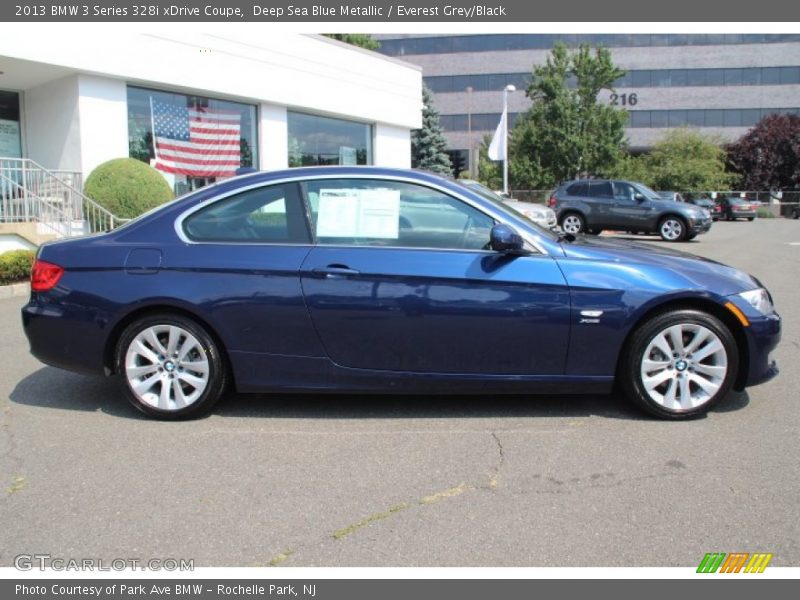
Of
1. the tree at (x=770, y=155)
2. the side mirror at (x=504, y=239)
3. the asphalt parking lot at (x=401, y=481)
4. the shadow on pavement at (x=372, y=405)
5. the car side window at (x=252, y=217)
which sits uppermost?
the tree at (x=770, y=155)

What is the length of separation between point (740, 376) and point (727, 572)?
1.92m

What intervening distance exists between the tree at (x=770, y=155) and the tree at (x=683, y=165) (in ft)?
13.1

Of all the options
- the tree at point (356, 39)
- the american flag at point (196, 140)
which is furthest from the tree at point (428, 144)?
the american flag at point (196, 140)

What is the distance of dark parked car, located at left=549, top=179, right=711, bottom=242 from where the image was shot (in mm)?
18391

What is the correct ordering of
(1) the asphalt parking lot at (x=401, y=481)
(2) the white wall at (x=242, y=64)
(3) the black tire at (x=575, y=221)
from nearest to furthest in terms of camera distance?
(1) the asphalt parking lot at (x=401, y=481), (2) the white wall at (x=242, y=64), (3) the black tire at (x=575, y=221)

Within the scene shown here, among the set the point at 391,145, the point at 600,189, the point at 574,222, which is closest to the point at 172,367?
the point at 574,222

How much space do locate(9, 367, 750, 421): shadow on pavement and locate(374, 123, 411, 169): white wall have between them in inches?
665

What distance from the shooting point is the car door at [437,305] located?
416cm

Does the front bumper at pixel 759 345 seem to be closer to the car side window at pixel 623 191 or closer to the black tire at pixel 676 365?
the black tire at pixel 676 365

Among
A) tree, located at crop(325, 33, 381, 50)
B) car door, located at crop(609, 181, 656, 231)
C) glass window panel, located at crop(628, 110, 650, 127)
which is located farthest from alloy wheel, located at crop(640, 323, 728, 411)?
glass window panel, located at crop(628, 110, 650, 127)

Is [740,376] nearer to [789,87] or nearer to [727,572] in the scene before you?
[727,572]

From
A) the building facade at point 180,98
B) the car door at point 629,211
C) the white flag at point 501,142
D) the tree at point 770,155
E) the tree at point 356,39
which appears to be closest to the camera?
the building facade at point 180,98

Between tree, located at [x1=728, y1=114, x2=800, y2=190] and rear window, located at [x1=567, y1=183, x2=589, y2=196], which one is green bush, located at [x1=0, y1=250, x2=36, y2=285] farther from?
tree, located at [x1=728, y1=114, x2=800, y2=190]
